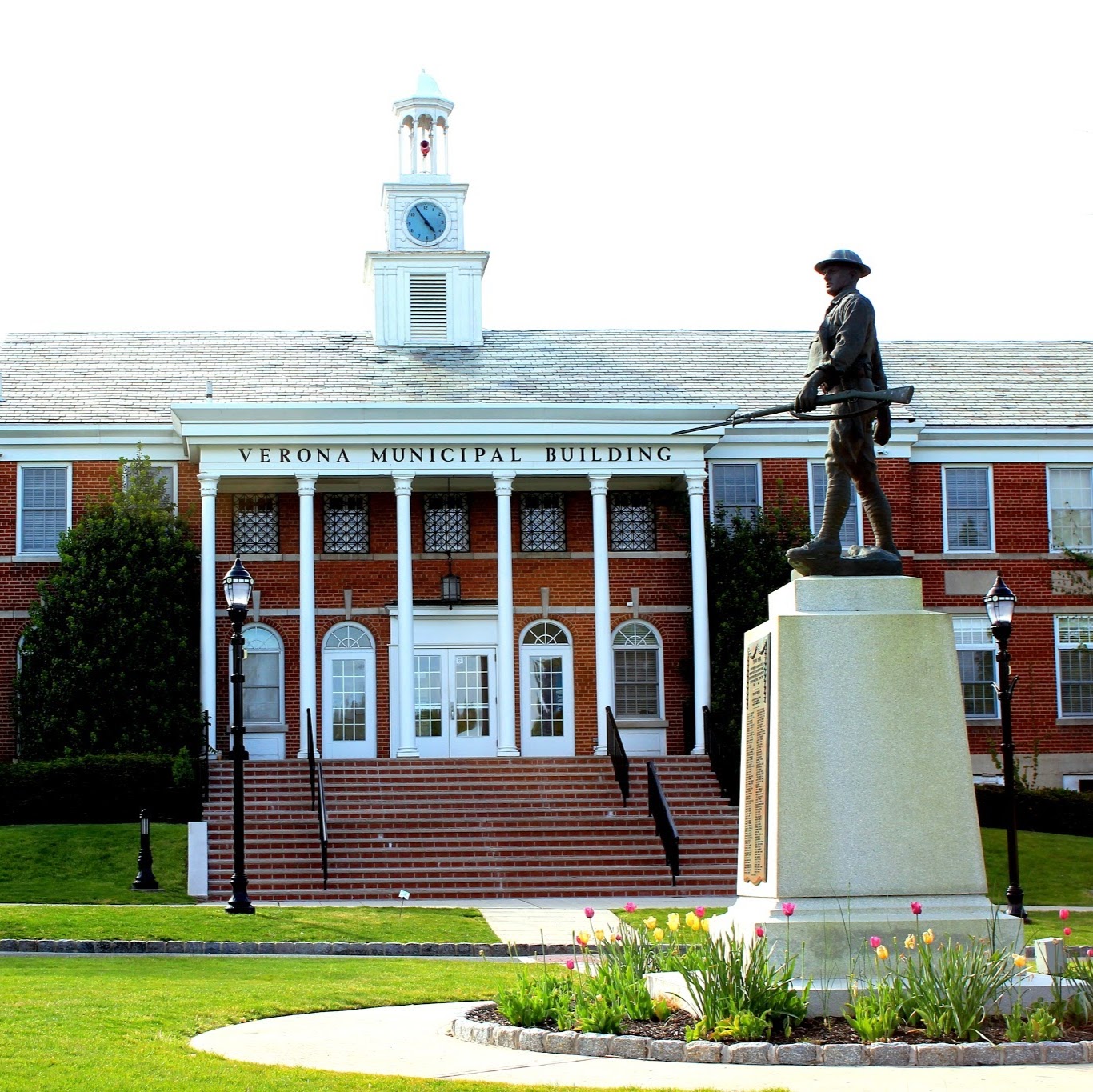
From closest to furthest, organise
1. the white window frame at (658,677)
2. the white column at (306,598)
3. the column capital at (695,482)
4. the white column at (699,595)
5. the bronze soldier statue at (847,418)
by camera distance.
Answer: the bronze soldier statue at (847,418)
the white column at (306,598)
the white column at (699,595)
the column capital at (695,482)
the white window frame at (658,677)

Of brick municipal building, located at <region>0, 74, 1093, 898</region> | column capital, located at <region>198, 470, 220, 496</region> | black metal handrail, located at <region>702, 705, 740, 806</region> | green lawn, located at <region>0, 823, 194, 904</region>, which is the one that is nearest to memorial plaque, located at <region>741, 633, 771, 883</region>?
green lawn, located at <region>0, 823, 194, 904</region>

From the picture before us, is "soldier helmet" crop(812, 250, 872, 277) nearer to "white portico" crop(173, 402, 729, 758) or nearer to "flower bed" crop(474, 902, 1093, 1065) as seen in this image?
"flower bed" crop(474, 902, 1093, 1065)

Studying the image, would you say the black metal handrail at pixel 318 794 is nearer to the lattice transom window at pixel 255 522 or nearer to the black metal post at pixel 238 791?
the black metal post at pixel 238 791

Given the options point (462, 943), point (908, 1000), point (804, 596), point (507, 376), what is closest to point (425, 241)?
point (507, 376)

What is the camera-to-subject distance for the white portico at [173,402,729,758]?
29578mm

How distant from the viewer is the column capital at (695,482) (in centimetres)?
3088

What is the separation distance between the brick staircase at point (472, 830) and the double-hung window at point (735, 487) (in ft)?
19.4

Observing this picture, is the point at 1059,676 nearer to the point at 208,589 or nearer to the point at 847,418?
the point at 208,589

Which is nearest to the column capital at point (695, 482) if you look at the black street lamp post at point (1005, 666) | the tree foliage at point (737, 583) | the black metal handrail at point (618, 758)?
the tree foliage at point (737, 583)

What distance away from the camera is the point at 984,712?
110 feet

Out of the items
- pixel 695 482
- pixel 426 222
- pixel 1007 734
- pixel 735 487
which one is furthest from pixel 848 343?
pixel 426 222

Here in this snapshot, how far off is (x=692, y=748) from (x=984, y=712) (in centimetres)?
686

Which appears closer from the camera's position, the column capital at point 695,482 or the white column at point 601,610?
the white column at point 601,610

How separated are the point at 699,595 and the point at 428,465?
539 centimetres
